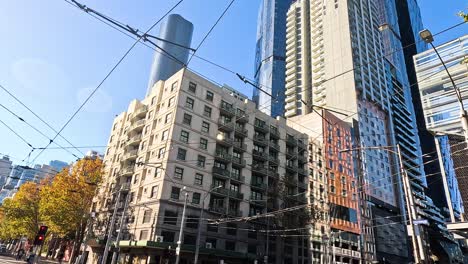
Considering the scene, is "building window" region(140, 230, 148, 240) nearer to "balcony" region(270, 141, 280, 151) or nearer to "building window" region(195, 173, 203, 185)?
"building window" region(195, 173, 203, 185)

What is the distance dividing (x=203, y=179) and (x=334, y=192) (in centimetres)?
3265

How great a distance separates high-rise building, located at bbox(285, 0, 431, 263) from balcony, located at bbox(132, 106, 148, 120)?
33.1 m

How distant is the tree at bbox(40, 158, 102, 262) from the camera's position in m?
39.8

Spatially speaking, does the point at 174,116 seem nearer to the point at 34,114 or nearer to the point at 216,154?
the point at 216,154

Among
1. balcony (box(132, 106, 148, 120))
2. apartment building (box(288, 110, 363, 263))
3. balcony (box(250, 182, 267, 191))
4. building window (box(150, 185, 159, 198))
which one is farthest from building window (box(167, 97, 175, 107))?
apartment building (box(288, 110, 363, 263))

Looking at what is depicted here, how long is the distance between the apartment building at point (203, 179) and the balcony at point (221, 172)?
0.14 m

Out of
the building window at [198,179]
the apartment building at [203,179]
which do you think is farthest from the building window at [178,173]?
the building window at [198,179]

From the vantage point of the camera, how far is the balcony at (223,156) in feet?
145

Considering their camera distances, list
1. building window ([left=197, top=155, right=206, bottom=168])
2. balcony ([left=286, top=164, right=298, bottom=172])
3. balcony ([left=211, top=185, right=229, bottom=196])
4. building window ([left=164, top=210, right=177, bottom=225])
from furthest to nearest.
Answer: balcony ([left=286, top=164, right=298, bottom=172])
balcony ([left=211, top=185, right=229, bottom=196])
building window ([left=197, top=155, right=206, bottom=168])
building window ([left=164, top=210, right=177, bottom=225])

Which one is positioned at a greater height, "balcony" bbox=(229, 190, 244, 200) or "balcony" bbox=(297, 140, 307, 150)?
"balcony" bbox=(297, 140, 307, 150)

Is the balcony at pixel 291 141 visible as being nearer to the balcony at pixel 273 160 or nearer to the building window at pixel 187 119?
the balcony at pixel 273 160

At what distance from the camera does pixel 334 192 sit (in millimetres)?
62562

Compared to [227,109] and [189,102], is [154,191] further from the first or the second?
[227,109]

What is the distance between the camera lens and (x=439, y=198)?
142 metres
